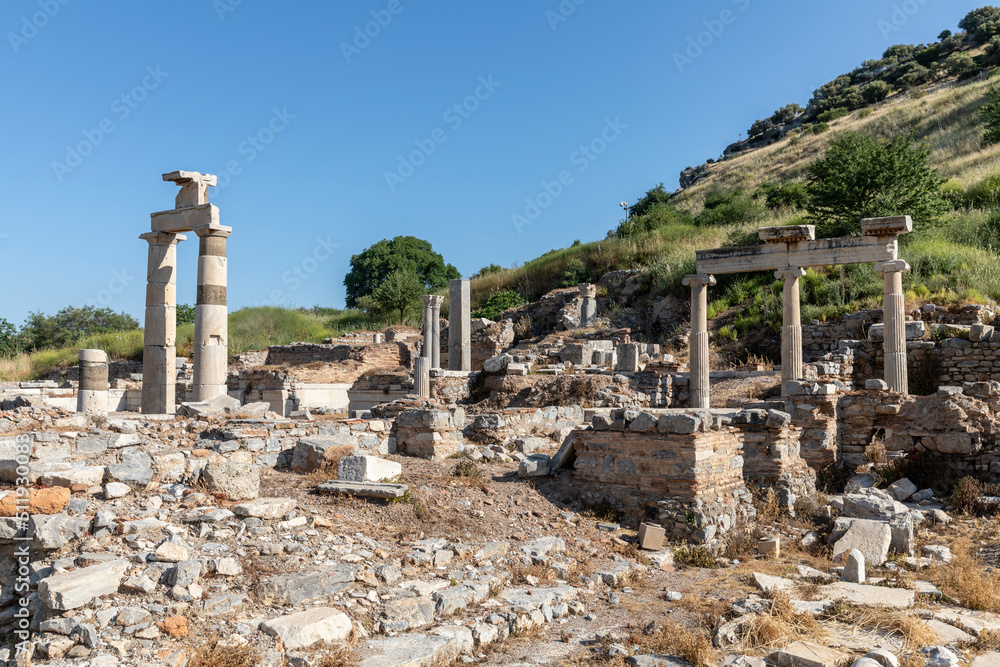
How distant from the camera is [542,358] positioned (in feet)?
73.0

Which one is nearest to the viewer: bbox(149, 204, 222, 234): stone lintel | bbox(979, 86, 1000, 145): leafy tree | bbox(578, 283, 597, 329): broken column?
bbox(149, 204, 222, 234): stone lintel

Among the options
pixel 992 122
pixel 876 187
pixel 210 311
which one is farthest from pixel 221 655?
pixel 992 122

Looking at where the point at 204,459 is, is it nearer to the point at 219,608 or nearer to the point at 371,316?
the point at 219,608

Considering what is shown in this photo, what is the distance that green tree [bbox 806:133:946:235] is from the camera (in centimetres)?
2542

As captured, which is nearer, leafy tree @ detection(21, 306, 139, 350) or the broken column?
the broken column

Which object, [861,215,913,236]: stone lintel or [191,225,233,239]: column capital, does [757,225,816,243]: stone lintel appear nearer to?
[861,215,913,236]: stone lintel

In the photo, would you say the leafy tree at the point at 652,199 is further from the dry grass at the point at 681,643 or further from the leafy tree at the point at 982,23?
the dry grass at the point at 681,643

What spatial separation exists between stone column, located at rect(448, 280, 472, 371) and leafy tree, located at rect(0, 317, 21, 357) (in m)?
30.3

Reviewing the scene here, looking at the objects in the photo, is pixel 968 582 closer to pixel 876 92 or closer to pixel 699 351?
pixel 699 351

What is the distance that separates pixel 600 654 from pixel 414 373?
16.8m

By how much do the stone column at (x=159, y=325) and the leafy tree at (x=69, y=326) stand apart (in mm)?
32748

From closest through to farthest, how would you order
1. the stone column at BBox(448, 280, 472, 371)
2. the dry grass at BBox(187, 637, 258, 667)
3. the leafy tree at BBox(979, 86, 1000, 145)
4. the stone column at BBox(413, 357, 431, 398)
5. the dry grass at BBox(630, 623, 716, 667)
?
the dry grass at BBox(187, 637, 258, 667) → the dry grass at BBox(630, 623, 716, 667) → the stone column at BBox(413, 357, 431, 398) → the stone column at BBox(448, 280, 472, 371) → the leafy tree at BBox(979, 86, 1000, 145)

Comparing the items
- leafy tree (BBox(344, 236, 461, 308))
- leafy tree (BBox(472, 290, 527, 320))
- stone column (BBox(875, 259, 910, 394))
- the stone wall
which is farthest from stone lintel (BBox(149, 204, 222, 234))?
leafy tree (BBox(344, 236, 461, 308))

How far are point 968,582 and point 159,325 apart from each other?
590 inches
